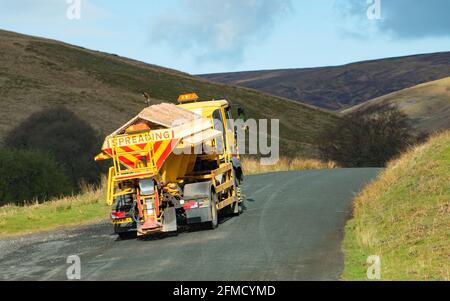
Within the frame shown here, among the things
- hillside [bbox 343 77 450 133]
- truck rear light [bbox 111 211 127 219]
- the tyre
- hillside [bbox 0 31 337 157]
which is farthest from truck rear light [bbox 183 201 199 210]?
hillside [bbox 343 77 450 133]

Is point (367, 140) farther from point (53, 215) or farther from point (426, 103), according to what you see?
point (426, 103)

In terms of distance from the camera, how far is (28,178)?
41.0m

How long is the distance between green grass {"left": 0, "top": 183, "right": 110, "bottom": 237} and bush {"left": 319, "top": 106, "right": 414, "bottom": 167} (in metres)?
44.9

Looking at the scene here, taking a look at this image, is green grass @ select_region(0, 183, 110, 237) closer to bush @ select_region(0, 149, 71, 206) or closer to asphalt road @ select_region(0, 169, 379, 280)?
asphalt road @ select_region(0, 169, 379, 280)

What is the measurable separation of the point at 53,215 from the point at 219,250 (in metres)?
10.1

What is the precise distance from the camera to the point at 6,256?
15.1 metres

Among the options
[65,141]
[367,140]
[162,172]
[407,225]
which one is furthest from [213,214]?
[367,140]

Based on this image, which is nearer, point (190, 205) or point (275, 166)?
point (190, 205)

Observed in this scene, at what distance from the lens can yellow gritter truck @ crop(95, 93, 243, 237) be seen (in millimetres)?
15695

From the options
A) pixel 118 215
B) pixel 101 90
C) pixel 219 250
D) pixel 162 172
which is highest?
pixel 101 90

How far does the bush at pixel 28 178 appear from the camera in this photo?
39.5 meters

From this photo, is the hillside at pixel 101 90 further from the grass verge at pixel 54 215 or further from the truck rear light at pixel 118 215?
the truck rear light at pixel 118 215

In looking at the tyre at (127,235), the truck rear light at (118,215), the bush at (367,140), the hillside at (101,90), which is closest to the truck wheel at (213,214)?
the tyre at (127,235)
